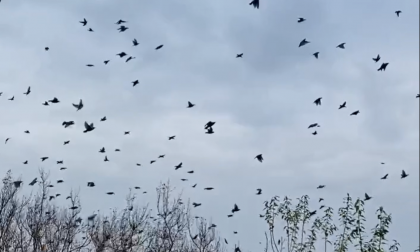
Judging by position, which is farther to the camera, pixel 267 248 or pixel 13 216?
pixel 13 216

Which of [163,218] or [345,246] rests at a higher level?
[163,218]

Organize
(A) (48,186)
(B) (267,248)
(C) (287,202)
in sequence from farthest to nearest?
(A) (48,186), (B) (267,248), (C) (287,202)

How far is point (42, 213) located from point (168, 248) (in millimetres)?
7403

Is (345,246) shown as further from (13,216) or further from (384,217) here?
(13,216)

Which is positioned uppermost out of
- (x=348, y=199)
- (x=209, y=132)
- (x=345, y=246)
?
(x=209, y=132)

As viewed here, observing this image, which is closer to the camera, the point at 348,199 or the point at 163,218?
the point at 348,199

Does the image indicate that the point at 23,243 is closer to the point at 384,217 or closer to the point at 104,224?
the point at 104,224

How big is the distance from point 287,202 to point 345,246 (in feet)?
10.3

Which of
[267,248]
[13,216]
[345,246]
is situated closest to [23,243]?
[13,216]

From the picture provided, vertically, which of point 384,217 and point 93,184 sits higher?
point 93,184

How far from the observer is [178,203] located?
31.9 m

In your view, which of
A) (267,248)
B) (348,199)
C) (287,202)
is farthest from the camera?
(267,248)

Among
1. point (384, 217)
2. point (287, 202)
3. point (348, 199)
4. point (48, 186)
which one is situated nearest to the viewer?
point (384, 217)

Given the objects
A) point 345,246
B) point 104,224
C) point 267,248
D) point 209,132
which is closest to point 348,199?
point 345,246
